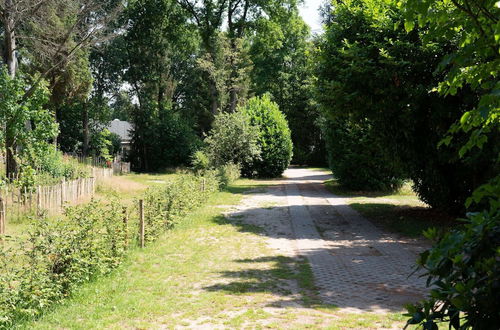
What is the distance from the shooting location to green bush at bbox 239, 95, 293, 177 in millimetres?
32031

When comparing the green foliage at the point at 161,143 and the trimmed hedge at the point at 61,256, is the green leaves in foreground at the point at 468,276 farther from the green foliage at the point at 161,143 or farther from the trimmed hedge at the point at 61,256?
the green foliage at the point at 161,143

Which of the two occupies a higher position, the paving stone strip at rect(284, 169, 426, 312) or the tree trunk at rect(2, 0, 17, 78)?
the tree trunk at rect(2, 0, 17, 78)

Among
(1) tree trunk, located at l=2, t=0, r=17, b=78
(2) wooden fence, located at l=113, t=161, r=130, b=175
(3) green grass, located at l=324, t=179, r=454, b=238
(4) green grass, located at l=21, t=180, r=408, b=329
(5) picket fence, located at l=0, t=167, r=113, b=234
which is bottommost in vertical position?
(4) green grass, located at l=21, t=180, r=408, b=329

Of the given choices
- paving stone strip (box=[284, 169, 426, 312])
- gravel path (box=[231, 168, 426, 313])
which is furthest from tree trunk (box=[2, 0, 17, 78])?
paving stone strip (box=[284, 169, 426, 312])

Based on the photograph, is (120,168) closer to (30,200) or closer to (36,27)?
(36,27)

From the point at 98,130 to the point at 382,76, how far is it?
114 ft

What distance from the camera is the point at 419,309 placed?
1.93 meters

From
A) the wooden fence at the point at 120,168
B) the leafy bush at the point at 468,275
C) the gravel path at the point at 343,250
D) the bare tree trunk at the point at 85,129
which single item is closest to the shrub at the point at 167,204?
the gravel path at the point at 343,250

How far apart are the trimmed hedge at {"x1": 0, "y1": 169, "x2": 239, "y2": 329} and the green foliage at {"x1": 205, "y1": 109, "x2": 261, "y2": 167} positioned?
19.3m

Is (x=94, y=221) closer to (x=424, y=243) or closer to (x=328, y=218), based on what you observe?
(x=424, y=243)

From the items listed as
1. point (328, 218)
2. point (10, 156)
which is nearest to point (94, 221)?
point (328, 218)

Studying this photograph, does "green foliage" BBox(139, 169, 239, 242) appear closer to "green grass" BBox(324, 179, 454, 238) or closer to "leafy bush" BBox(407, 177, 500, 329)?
"green grass" BBox(324, 179, 454, 238)

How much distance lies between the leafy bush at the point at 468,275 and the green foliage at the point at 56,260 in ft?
14.9

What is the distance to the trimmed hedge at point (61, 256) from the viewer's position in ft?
17.7
